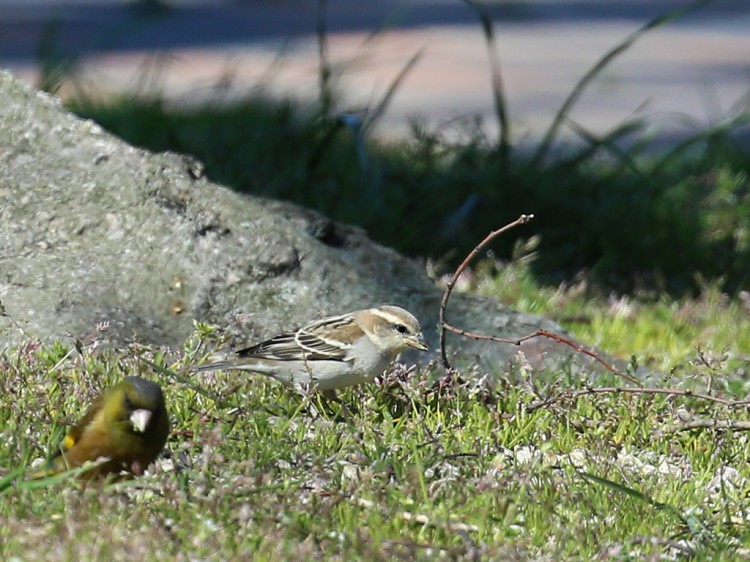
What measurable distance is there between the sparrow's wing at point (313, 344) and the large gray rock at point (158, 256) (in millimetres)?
470

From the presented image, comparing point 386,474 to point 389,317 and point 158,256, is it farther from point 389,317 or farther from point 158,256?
point 158,256

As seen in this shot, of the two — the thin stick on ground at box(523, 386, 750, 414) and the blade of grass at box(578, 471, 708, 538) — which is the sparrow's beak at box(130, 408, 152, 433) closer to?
the blade of grass at box(578, 471, 708, 538)

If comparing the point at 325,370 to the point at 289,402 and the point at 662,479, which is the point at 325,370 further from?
the point at 662,479

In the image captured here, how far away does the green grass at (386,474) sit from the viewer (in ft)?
12.1

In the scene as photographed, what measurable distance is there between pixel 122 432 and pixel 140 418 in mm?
90

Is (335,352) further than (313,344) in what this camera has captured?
No

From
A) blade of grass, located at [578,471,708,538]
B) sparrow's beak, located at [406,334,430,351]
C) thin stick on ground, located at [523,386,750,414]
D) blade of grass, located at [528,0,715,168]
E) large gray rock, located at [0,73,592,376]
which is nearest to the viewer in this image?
blade of grass, located at [578,471,708,538]

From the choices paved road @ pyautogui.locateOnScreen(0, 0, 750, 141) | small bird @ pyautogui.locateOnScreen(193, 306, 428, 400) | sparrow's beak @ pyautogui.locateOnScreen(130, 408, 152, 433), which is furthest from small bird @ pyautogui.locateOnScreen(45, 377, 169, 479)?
paved road @ pyautogui.locateOnScreen(0, 0, 750, 141)

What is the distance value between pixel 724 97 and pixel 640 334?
5.97m

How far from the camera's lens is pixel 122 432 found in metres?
3.93

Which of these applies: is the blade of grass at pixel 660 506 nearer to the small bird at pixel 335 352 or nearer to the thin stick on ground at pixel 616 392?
the thin stick on ground at pixel 616 392

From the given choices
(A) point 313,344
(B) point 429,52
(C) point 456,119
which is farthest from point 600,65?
(B) point 429,52

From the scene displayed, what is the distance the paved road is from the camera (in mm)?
11867

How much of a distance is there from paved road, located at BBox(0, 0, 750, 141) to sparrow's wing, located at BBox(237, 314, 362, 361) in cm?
478
